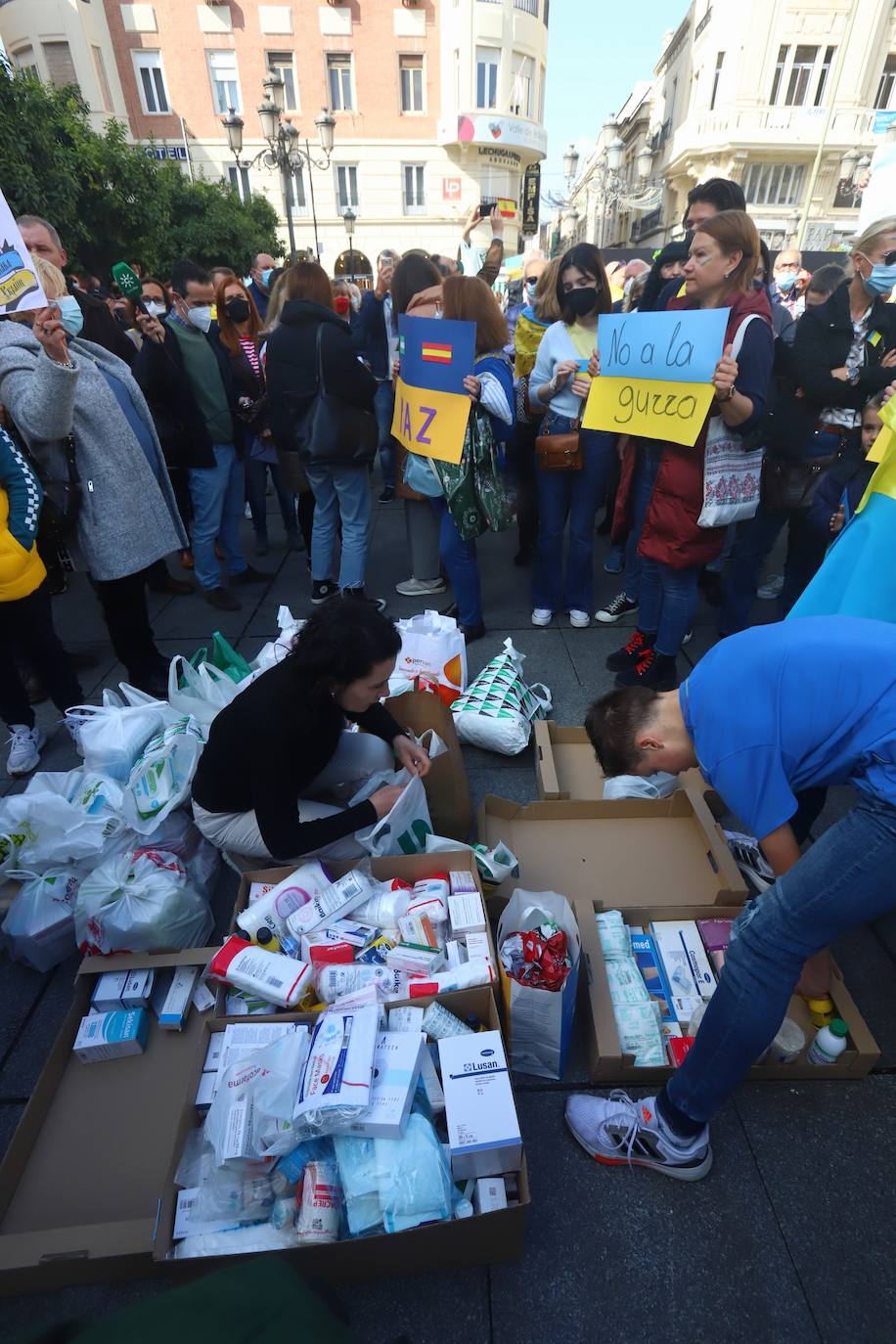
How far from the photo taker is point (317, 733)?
2057mm

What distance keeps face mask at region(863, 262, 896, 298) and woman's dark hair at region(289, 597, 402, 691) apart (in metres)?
2.92

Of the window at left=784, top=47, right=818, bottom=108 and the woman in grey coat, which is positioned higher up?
the window at left=784, top=47, right=818, bottom=108

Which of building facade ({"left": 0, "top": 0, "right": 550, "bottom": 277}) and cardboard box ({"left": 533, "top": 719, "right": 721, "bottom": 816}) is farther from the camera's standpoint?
building facade ({"left": 0, "top": 0, "right": 550, "bottom": 277})

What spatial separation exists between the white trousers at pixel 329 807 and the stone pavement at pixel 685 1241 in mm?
753

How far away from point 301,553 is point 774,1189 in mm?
4975

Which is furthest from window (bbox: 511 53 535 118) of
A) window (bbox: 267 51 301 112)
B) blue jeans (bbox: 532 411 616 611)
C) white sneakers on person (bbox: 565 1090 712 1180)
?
white sneakers on person (bbox: 565 1090 712 1180)

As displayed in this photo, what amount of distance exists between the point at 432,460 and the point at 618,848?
2.28m

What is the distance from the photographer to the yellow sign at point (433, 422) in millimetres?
3426

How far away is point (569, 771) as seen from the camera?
2982 millimetres

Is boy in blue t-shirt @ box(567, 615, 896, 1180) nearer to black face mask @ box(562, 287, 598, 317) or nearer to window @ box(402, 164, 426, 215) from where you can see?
black face mask @ box(562, 287, 598, 317)

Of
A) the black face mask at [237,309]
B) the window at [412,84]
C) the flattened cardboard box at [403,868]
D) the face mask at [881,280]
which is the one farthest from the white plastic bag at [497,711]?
the window at [412,84]

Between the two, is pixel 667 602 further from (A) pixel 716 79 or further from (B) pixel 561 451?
(A) pixel 716 79

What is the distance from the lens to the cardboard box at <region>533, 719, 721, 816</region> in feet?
8.89

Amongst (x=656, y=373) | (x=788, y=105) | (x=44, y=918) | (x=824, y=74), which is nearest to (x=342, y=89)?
(x=788, y=105)
